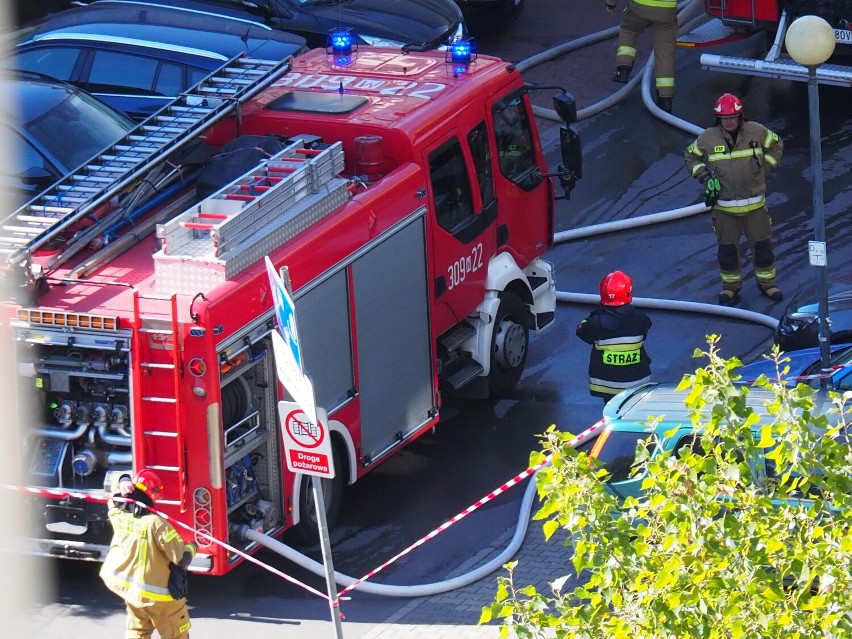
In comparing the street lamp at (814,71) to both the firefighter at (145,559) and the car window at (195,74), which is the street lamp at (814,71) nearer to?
the firefighter at (145,559)

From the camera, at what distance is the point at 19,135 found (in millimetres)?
9773

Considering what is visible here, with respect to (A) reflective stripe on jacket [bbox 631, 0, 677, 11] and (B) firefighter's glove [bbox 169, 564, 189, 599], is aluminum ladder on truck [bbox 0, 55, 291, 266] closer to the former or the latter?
(B) firefighter's glove [bbox 169, 564, 189, 599]

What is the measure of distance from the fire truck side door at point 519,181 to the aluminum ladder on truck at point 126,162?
4.92ft

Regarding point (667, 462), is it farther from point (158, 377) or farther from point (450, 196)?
point (450, 196)

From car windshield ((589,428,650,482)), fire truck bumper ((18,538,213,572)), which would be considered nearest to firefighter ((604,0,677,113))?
car windshield ((589,428,650,482))

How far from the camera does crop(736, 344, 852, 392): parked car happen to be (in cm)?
841

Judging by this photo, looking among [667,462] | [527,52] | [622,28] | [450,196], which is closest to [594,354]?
[450,196]

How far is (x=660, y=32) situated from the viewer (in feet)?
50.0

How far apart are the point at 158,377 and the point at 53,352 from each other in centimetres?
57

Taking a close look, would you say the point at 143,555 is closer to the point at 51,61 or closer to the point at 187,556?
the point at 187,556

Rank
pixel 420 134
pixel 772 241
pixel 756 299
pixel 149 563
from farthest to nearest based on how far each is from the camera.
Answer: pixel 772 241 < pixel 756 299 < pixel 420 134 < pixel 149 563

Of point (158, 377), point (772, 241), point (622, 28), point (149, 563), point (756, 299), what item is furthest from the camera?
point (622, 28)

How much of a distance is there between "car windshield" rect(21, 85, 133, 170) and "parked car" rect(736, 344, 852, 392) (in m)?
4.20

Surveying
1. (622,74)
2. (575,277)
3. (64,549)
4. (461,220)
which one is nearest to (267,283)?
A: (64,549)
